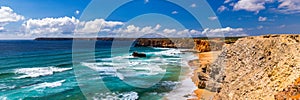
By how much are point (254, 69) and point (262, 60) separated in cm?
40

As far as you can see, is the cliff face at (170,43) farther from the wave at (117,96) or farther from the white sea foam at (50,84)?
the wave at (117,96)

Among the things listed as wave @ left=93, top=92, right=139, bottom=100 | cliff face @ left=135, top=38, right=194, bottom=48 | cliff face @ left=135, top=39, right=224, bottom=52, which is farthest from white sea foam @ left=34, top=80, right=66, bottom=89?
cliff face @ left=135, top=38, right=194, bottom=48

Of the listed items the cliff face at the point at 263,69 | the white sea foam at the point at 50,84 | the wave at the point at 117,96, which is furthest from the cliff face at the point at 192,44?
Result: the cliff face at the point at 263,69

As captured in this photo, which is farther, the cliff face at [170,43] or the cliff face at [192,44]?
the cliff face at [170,43]

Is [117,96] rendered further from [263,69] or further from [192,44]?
[192,44]

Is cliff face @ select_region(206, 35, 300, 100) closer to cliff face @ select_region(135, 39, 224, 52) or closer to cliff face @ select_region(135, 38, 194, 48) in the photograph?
cliff face @ select_region(135, 39, 224, 52)

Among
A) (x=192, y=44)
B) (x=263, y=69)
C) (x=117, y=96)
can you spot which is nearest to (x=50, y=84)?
(x=117, y=96)

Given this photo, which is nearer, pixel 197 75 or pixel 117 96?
pixel 117 96

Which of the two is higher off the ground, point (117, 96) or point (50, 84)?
point (117, 96)

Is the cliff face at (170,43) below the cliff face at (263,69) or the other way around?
below

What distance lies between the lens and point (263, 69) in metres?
8.41

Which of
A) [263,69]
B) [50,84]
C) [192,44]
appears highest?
[263,69]

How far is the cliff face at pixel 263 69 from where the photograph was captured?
6896 mm

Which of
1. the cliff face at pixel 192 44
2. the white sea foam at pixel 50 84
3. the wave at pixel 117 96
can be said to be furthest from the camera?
the cliff face at pixel 192 44
